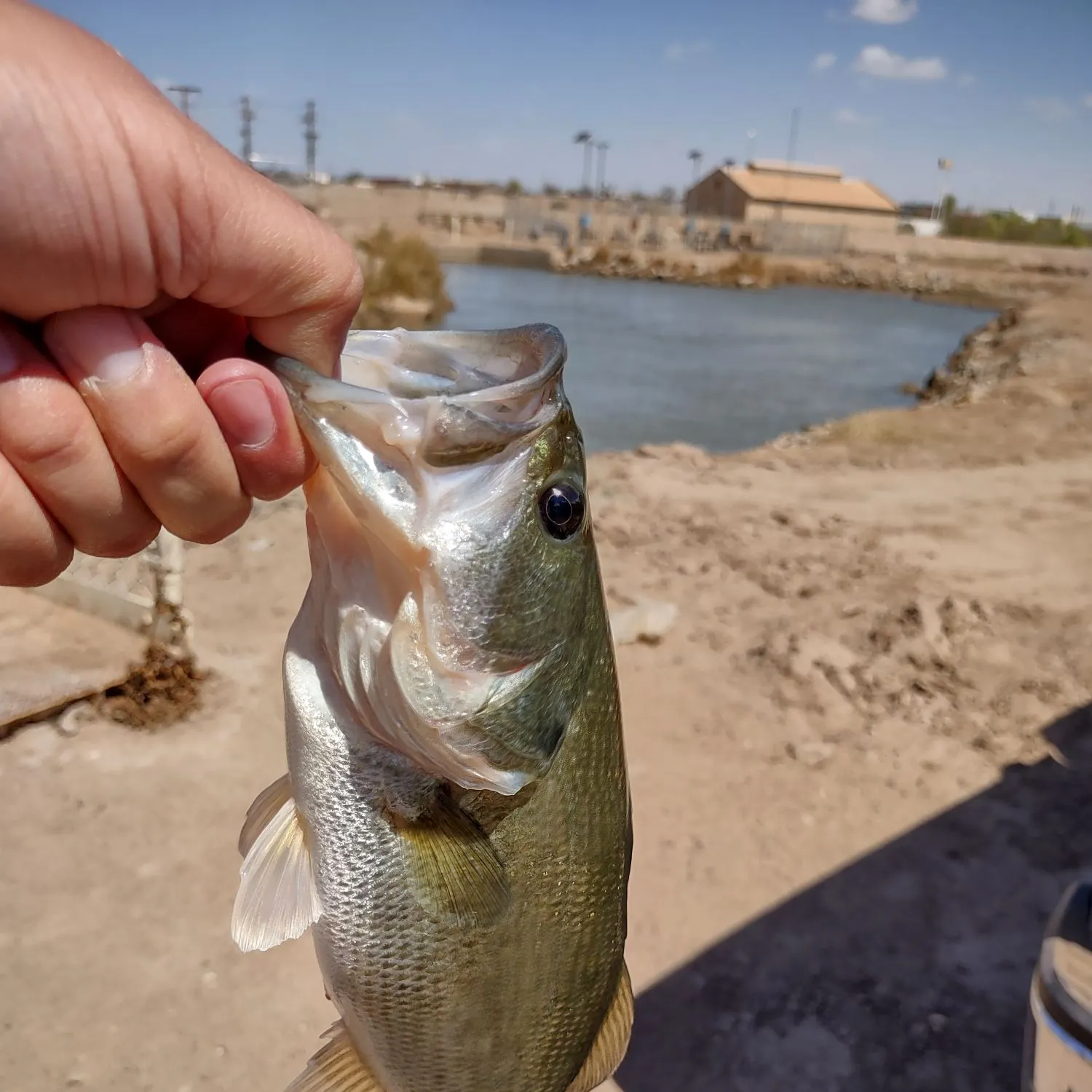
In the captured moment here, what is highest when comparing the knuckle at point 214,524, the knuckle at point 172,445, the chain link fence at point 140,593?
the knuckle at point 172,445

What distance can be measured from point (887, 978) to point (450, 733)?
3037 millimetres

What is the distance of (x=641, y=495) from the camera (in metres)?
8.59

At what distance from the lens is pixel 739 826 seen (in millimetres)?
4551

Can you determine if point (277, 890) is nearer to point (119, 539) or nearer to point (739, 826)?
point (119, 539)

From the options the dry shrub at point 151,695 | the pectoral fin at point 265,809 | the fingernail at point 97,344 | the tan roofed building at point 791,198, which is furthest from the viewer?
the tan roofed building at point 791,198

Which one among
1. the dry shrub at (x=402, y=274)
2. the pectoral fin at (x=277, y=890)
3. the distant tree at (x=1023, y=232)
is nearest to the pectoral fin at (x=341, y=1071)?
the pectoral fin at (x=277, y=890)

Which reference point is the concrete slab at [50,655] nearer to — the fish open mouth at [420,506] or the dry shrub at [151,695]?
the dry shrub at [151,695]

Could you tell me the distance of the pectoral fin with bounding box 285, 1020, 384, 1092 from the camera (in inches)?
64.9

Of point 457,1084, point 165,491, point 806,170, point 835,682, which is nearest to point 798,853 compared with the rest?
point 835,682

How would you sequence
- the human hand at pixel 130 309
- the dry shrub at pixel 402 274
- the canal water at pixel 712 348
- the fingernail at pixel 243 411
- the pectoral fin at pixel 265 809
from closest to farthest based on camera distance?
the human hand at pixel 130 309
the fingernail at pixel 243 411
the pectoral fin at pixel 265 809
the canal water at pixel 712 348
the dry shrub at pixel 402 274

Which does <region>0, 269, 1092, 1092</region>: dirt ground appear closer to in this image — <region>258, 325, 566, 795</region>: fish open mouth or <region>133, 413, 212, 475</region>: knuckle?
<region>258, 325, 566, 795</region>: fish open mouth

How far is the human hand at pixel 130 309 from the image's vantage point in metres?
1.14

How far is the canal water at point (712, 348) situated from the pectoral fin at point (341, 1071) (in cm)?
678

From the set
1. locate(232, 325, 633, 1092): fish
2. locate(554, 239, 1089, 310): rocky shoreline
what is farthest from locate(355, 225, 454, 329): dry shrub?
locate(232, 325, 633, 1092): fish
